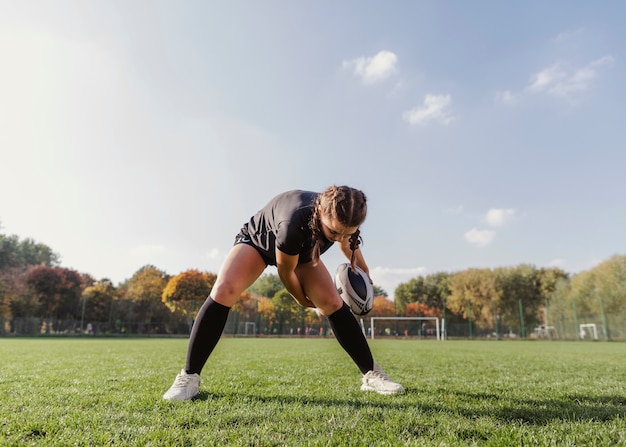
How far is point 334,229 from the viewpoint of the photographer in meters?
2.64

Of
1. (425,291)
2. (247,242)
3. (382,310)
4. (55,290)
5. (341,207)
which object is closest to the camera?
(341,207)

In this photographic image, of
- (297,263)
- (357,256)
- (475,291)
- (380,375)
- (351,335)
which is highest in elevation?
(475,291)

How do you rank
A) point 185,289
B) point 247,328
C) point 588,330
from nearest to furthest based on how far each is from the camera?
point 588,330, point 247,328, point 185,289

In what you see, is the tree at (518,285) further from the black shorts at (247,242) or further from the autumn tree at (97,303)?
the black shorts at (247,242)

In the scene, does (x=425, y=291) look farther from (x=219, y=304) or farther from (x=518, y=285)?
(x=219, y=304)

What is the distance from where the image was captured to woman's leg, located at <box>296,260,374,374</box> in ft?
11.2

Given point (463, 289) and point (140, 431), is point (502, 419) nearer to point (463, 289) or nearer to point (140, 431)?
point (140, 431)

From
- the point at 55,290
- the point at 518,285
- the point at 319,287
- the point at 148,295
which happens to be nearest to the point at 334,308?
the point at 319,287

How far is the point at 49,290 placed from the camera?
46.4 meters

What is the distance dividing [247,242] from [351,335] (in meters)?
1.17

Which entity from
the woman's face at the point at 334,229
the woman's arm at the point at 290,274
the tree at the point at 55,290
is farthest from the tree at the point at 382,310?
the tree at the point at 55,290

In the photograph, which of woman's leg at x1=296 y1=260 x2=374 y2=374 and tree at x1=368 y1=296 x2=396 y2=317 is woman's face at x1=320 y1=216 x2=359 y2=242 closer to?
woman's leg at x1=296 y1=260 x2=374 y2=374

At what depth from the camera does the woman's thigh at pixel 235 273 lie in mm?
3201

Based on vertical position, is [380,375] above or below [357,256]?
below
